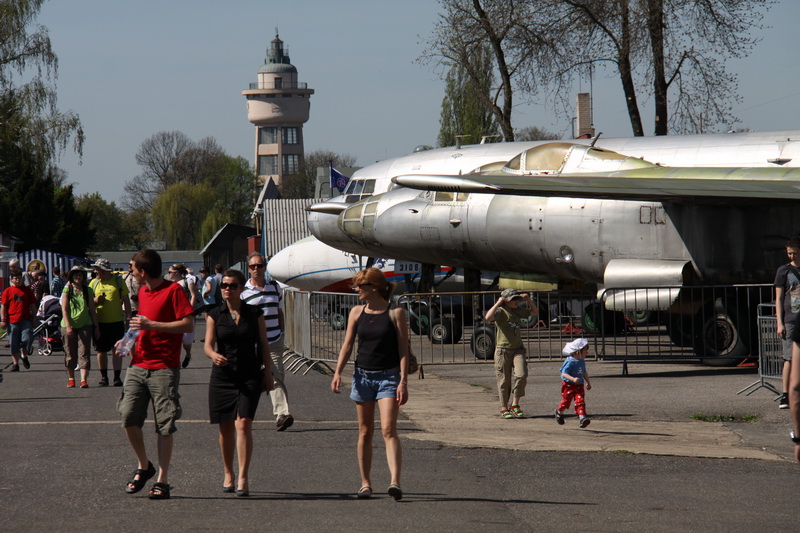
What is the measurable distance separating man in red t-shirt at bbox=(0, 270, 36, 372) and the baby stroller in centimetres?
431

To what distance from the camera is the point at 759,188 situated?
49.1ft

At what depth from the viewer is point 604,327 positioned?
15547mm

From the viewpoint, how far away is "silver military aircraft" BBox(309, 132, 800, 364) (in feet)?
49.4

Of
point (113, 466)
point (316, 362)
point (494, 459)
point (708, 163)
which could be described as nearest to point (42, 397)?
point (316, 362)

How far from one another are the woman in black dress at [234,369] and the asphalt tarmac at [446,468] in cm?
40

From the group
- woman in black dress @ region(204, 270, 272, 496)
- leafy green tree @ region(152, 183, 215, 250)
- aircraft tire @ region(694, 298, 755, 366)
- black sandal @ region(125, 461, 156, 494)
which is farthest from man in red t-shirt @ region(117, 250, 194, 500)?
leafy green tree @ region(152, 183, 215, 250)

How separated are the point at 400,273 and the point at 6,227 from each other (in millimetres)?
32655

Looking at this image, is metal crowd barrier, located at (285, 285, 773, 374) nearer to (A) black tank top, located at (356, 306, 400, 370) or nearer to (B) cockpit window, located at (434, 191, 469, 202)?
(B) cockpit window, located at (434, 191, 469, 202)

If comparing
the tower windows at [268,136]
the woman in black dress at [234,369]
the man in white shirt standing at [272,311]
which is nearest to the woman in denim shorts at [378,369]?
the woman in black dress at [234,369]

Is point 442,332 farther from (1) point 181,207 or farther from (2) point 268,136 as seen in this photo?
(2) point 268,136

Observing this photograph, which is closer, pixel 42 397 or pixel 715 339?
pixel 42 397

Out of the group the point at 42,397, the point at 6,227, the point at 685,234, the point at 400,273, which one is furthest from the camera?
the point at 6,227

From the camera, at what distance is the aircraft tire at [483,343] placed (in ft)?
54.0

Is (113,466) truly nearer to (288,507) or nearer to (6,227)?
(288,507)
